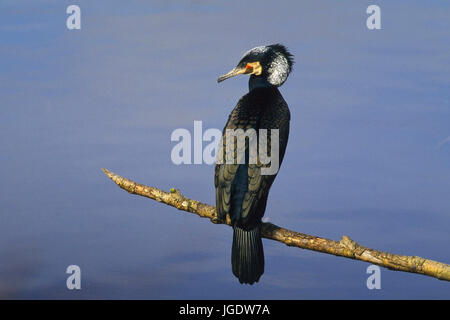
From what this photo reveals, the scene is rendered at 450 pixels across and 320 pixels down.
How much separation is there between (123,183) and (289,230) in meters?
1.59

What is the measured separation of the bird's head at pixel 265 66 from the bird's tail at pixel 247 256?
154cm

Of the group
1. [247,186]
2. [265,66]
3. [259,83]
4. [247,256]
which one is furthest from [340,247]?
[265,66]

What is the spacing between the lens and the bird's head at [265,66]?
5.50 meters

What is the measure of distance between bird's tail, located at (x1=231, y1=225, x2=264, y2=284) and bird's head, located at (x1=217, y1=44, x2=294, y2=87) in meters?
1.54

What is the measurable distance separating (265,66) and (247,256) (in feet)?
6.04

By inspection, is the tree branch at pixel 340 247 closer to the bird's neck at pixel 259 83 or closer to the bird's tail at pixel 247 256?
the bird's tail at pixel 247 256

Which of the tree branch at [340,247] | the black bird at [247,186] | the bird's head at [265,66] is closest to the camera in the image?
the tree branch at [340,247]

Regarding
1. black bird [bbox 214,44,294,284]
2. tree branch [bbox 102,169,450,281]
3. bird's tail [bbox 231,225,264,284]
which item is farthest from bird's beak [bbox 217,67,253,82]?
bird's tail [bbox 231,225,264,284]

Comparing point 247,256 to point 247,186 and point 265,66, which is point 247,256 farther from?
point 265,66

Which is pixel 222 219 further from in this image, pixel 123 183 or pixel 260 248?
pixel 123 183

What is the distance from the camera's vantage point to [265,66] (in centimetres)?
552

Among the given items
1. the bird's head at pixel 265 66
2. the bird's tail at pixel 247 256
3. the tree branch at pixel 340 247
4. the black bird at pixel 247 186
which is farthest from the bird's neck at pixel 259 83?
the bird's tail at pixel 247 256

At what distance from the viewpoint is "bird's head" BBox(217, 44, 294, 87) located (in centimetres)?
550

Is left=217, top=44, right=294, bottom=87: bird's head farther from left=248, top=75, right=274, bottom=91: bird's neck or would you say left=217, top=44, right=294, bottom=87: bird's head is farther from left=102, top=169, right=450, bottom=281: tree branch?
left=102, top=169, right=450, bottom=281: tree branch
